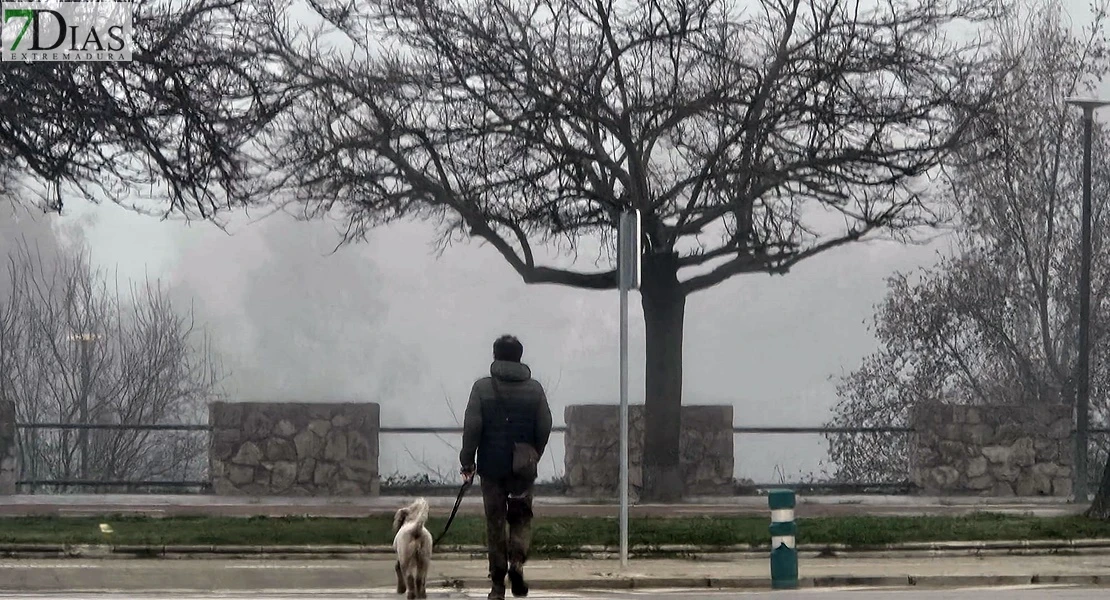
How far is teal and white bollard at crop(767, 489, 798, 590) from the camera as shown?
39.0 feet

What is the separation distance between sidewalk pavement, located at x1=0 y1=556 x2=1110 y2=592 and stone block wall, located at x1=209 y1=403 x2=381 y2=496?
8.02m

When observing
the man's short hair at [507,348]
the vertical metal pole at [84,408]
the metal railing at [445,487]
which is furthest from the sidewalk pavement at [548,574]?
the vertical metal pole at [84,408]

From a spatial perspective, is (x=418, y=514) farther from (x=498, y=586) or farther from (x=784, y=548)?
(x=784, y=548)

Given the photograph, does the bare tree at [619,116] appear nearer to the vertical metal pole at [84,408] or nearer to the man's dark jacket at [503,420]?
the vertical metal pole at [84,408]

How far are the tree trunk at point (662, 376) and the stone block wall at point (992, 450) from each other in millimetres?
3762

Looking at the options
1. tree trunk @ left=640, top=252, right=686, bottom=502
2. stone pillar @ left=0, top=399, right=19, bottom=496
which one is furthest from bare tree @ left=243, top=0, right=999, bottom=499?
stone pillar @ left=0, top=399, right=19, bottom=496

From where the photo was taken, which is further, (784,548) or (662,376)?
(662,376)

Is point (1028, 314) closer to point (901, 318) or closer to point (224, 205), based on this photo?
point (901, 318)

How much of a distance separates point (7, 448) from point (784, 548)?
1310 cm

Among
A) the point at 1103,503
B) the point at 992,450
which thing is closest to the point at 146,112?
the point at 1103,503

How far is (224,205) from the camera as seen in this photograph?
2047cm

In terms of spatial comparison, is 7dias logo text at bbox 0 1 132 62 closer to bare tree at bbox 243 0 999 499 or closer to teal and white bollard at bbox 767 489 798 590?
bare tree at bbox 243 0 999 499

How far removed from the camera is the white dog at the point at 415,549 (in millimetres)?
10648

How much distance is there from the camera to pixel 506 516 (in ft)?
36.0
